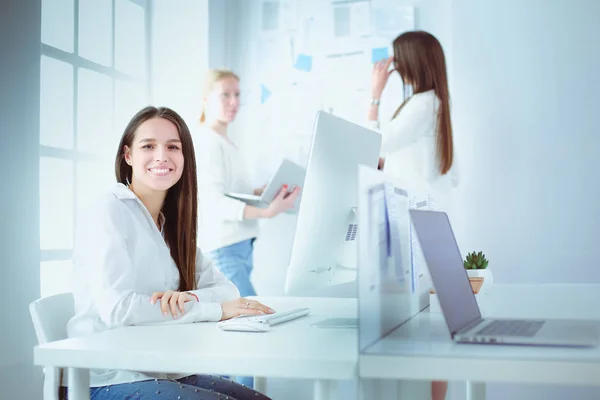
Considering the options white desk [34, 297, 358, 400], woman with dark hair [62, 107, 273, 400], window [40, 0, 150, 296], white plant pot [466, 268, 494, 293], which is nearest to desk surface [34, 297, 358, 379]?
white desk [34, 297, 358, 400]

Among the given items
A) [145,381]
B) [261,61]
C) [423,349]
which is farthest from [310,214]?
[261,61]

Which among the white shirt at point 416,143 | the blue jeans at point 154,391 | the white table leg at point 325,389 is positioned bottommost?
the blue jeans at point 154,391

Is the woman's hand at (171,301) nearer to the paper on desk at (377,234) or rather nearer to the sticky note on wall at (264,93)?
the paper on desk at (377,234)

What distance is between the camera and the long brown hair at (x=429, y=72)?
111 inches

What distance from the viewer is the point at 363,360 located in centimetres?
100

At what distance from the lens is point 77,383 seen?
118 cm

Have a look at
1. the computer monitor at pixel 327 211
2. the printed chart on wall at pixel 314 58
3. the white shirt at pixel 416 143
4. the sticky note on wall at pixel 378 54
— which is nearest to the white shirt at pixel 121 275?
the computer monitor at pixel 327 211

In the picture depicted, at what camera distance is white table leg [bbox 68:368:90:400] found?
46.3 inches

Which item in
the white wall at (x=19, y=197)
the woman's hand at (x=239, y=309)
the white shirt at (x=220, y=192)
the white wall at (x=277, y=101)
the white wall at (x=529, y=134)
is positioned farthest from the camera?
the white wall at (x=277, y=101)

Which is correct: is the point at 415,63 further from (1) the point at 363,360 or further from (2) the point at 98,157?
(1) the point at 363,360

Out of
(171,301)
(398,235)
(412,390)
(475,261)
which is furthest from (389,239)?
(475,261)

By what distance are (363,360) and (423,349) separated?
11cm

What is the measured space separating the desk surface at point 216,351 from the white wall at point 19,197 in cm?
108

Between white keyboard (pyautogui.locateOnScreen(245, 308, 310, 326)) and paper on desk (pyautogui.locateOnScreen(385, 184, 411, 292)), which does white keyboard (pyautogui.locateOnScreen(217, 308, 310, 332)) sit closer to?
white keyboard (pyautogui.locateOnScreen(245, 308, 310, 326))
